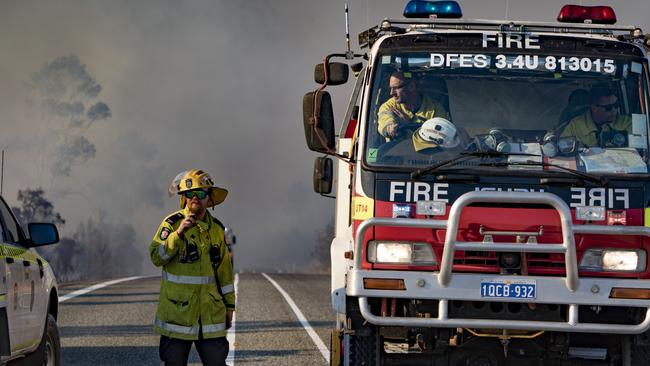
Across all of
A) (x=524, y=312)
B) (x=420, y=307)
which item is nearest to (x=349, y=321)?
(x=420, y=307)

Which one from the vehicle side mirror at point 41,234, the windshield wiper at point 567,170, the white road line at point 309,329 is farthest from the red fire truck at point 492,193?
the white road line at point 309,329

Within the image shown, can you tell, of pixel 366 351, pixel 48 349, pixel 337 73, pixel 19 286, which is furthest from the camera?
pixel 48 349

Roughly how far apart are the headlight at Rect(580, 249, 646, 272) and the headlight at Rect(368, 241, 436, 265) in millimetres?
1109

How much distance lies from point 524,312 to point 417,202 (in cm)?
107

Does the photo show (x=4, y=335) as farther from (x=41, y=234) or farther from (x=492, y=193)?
(x=492, y=193)

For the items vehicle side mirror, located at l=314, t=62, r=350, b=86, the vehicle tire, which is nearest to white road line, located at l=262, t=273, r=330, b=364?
the vehicle tire

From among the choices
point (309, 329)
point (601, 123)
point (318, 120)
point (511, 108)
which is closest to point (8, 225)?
point (318, 120)

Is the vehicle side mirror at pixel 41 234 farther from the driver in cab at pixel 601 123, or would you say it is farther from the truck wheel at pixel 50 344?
the driver in cab at pixel 601 123

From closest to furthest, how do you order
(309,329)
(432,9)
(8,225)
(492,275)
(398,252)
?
(492,275) < (398,252) < (8,225) < (432,9) < (309,329)

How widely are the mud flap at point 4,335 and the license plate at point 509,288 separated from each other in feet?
10.4

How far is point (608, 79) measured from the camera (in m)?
9.20

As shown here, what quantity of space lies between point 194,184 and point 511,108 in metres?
2.43

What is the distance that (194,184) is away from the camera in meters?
8.59

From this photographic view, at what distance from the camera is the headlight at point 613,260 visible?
8.45 metres
